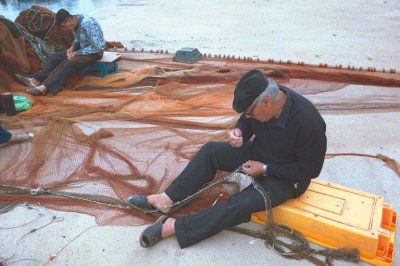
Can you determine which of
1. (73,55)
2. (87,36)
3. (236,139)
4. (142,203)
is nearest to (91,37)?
(87,36)

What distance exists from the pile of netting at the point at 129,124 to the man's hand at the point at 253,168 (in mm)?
355

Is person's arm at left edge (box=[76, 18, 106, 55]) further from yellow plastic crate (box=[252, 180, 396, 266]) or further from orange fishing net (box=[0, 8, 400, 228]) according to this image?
yellow plastic crate (box=[252, 180, 396, 266])

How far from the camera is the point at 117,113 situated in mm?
4219

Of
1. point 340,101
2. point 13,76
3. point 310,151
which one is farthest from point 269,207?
point 13,76

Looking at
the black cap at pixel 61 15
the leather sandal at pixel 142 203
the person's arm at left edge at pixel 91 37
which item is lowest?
the leather sandal at pixel 142 203

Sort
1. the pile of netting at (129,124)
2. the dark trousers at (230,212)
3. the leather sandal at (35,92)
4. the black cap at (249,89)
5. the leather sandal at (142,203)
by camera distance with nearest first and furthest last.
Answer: the black cap at (249,89), the dark trousers at (230,212), the leather sandal at (142,203), the pile of netting at (129,124), the leather sandal at (35,92)

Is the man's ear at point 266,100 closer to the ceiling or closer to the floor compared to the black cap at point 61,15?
closer to the floor

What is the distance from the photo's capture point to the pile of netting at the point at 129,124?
3000 millimetres

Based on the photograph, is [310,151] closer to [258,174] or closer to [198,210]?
[258,174]

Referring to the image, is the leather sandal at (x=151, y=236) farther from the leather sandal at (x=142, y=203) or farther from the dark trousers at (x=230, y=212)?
the leather sandal at (x=142, y=203)

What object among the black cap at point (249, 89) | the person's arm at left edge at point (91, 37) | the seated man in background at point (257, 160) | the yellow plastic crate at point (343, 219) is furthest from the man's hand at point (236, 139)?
the person's arm at left edge at point (91, 37)

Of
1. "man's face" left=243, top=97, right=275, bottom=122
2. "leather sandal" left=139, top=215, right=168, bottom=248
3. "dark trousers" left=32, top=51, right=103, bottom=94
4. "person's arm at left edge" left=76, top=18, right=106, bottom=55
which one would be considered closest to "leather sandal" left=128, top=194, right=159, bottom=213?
"leather sandal" left=139, top=215, right=168, bottom=248

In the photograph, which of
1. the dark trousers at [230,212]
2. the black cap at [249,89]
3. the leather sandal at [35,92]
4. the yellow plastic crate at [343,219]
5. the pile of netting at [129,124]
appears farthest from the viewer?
the leather sandal at [35,92]

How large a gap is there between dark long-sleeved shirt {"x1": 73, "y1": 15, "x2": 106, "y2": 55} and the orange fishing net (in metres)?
0.41
